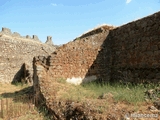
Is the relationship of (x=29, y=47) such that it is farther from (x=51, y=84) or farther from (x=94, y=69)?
(x=51, y=84)

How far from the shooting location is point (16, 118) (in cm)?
562

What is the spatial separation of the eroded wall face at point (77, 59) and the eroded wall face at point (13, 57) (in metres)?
5.81

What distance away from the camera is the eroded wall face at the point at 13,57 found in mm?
13748

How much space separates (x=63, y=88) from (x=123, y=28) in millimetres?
4506

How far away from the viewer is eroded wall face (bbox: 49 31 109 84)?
816 cm

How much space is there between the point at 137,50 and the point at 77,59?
2.90 metres

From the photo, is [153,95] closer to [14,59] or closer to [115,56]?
[115,56]

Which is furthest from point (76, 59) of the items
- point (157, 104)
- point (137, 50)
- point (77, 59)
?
point (157, 104)

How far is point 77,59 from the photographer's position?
28.6 ft

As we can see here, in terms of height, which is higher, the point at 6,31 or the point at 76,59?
the point at 6,31

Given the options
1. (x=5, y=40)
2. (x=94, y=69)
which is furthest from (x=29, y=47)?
(x=94, y=69)

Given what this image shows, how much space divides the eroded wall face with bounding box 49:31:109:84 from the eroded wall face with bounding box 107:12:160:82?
103 cm

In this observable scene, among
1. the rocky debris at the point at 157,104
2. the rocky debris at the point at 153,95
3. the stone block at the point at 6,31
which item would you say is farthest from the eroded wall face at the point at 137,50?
the stone block at the point at 6,31

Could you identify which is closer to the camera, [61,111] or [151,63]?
[61,111]
